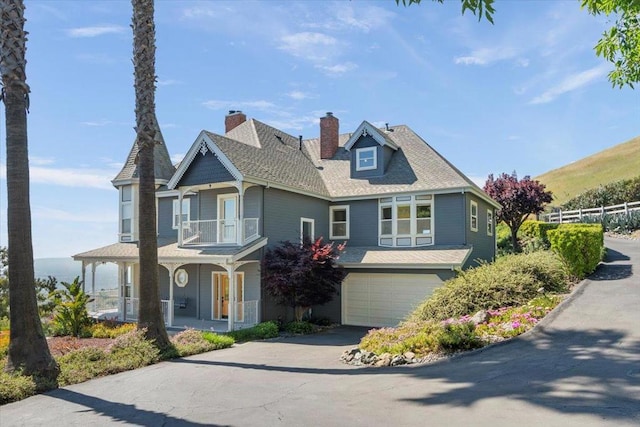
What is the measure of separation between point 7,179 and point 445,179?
16383mm

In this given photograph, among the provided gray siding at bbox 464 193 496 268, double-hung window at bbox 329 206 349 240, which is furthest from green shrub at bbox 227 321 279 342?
gray siding at bbox 464 193 496 268

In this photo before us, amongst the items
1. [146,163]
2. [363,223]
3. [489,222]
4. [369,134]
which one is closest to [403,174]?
[369,134]

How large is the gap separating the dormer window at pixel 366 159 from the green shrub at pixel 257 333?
9.46 m

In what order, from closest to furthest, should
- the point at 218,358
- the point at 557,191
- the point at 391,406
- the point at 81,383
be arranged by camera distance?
1. the point at 391,406
2. the point at 81,383
3. the point at 218,358
4. the point at 557,191

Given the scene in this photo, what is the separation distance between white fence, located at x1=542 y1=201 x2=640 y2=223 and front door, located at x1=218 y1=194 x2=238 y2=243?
2721 centimetres

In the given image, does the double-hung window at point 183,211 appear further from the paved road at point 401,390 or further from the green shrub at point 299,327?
the paved road at point 401,390

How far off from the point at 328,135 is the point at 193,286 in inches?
430

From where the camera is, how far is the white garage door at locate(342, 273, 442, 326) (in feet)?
64.6

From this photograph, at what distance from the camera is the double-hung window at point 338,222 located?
2314 cm

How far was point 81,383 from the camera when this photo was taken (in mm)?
10906

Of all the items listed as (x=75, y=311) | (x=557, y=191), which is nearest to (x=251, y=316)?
(x=75, y=311)

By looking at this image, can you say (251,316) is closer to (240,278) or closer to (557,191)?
(240,278)

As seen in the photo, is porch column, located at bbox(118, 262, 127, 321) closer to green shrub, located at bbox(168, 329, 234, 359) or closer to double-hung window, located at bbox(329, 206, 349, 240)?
green shrub, located at bbox(168, 329, 234, 359)

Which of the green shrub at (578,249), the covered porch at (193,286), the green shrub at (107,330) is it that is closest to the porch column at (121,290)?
the covered porch at (193,286)
